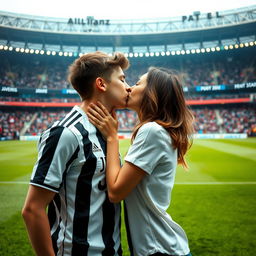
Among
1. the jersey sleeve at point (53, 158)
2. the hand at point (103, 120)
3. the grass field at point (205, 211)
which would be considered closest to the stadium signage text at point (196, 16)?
the grass field at point (205, 211)

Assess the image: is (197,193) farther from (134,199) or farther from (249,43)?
(249,43)

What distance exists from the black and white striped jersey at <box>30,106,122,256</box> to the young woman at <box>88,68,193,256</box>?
108 mm

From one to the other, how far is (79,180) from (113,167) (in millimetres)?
256

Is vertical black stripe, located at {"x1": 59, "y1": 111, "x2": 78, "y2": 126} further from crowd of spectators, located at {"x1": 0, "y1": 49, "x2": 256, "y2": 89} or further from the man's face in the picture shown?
crowd of spectators, located at {"x1": 0, "y1": 49, "x2": 256, "y2": 89}

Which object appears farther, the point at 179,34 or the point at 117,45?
the point at 117,45

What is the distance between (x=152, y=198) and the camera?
1.87 m

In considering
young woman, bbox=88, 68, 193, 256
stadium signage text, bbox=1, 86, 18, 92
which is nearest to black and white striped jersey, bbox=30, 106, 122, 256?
young woman, bbox=88, 68, 193, 256

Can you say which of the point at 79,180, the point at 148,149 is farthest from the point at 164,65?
the point at 79,180

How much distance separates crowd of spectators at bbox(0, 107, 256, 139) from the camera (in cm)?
3678

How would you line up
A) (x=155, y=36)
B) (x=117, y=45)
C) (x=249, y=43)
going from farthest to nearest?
1. (x=117, y=45)
2. (x=155, y=36)
3. (x=249, y=43)

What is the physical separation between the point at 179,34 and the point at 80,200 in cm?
4027

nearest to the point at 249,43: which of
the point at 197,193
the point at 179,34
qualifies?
the point at 179,34

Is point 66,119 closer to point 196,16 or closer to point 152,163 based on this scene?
point 152,163

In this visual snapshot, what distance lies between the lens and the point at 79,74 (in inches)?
78.1
